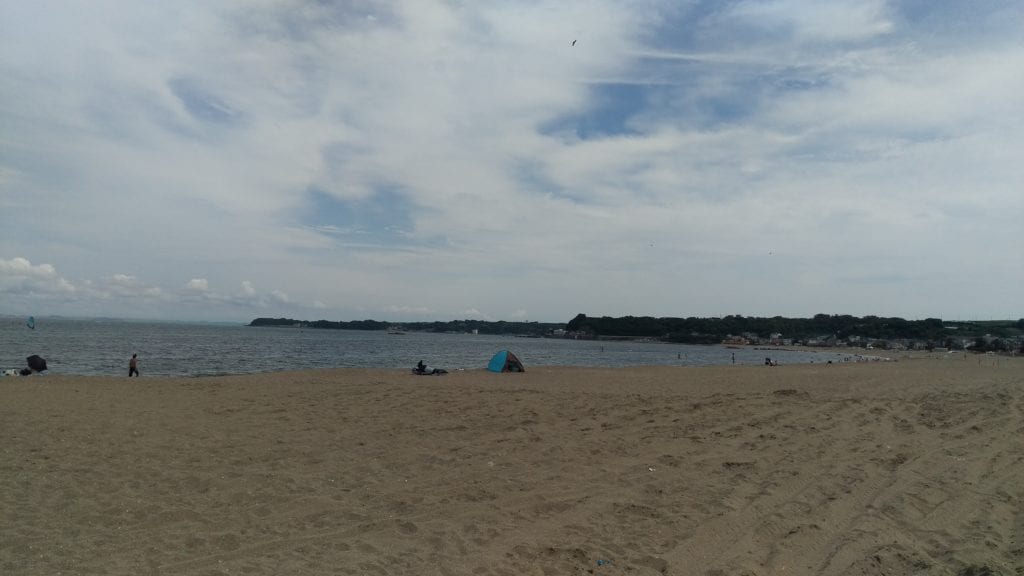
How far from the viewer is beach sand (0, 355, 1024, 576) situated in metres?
5.43

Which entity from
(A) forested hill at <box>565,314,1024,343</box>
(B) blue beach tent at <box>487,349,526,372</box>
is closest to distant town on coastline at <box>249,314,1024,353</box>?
(A) forested hill at <box>565,314,1024,343</box>

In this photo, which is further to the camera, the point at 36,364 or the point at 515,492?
the point at 36,364

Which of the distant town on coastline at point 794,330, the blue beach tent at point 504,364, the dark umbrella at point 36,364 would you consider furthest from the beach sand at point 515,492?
the distant town on coastline at point 794,330

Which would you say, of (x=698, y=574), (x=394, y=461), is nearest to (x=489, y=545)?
(x=698, y=574)

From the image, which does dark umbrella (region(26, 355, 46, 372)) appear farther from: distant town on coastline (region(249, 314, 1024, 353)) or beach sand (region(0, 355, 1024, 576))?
distant town on coastline (region(249, 314, 1024, 353))

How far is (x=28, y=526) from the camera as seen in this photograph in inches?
236

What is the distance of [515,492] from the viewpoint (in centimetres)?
739

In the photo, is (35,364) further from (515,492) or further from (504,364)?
(515,492)

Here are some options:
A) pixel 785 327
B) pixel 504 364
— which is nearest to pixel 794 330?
pixel 785 327

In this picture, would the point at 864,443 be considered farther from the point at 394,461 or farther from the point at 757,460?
the point at 394,461

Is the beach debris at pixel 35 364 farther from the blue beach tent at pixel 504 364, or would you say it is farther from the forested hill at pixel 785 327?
the forested hill at pixel 785 327

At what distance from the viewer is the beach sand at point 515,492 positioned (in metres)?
5.43

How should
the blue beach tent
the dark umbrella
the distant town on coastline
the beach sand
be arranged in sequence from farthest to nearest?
the distant town on coastline < the blue beach tent < the dark umbrella < the beach sand

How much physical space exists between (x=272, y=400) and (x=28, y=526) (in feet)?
33.0
